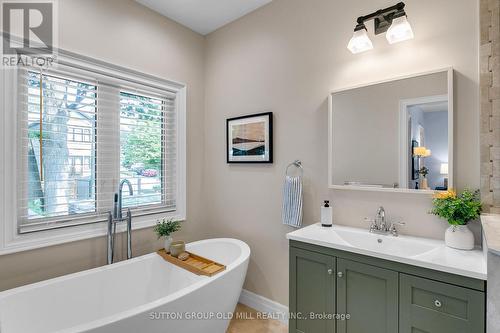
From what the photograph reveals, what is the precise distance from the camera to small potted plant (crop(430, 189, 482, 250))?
1394mm

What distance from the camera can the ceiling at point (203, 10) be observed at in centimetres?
238

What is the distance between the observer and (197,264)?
206 centimetres

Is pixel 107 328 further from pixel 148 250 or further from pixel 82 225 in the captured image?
pixel 148 250

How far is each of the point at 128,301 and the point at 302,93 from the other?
2183 mm

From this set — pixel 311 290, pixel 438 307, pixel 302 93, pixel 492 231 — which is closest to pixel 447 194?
pixel 492 231

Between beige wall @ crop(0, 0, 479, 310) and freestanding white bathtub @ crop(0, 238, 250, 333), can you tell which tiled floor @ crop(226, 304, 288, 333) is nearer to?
beige wall @ crop(0, 0, 479, 310)

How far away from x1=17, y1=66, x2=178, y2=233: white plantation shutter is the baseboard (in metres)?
1.20

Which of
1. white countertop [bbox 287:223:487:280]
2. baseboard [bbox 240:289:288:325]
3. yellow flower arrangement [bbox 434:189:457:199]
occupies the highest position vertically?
yellow flower arrangement [bbox 434:189:457:199]

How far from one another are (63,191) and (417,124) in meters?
2.57

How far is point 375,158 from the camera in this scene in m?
1.82

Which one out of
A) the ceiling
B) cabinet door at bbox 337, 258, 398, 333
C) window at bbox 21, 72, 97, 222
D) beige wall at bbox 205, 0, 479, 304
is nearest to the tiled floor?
beige wall at bbox 205, 0, 479, 304

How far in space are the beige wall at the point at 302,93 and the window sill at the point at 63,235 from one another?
0.79m

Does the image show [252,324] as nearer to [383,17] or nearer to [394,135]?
[394,135]

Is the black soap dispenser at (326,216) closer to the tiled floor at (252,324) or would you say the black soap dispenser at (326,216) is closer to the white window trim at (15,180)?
the tiled floor at (252,324)
